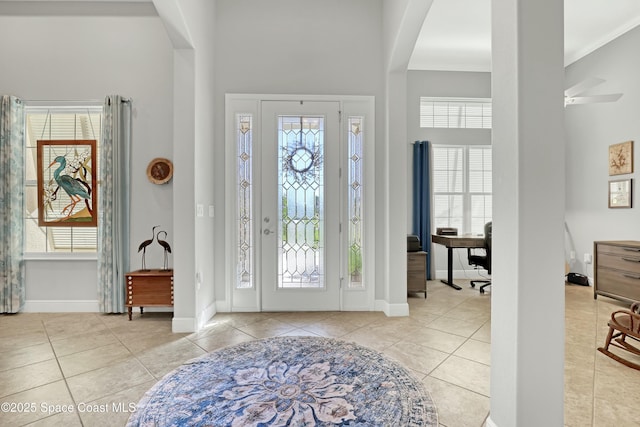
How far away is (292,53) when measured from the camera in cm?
335

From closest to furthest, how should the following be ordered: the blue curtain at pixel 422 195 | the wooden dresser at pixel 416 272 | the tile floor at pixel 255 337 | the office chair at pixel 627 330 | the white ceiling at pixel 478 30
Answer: the tile floor at pixel 255 337
the office chair at pixel 627 330
the white ceiling at pixel 478 30
the wooden dresser at pixel 416 272
the blue curtain at pixel 422 195

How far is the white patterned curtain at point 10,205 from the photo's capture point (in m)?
3.21

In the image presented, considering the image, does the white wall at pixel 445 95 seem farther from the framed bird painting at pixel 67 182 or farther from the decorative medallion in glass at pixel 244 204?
the framed bird painting at pixel 67 182

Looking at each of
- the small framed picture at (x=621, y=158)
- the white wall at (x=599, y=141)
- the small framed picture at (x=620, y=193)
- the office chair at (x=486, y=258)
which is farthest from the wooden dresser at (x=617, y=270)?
the office chair at (x=486, y=258)

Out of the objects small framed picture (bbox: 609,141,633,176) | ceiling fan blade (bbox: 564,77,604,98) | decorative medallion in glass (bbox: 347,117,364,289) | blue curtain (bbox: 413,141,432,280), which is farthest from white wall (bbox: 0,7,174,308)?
small framed picture (bbox: 609,141,633,176)

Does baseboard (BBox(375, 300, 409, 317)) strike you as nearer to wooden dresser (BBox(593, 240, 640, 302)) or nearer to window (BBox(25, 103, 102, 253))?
wooden dresser (BBox(593, 240, 640, 302))

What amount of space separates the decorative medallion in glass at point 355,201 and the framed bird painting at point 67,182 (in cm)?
294

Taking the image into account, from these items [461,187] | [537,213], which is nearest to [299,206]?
[537,213]

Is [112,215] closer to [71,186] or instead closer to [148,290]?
[71,186]

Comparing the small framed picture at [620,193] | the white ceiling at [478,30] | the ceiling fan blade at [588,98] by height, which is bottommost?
the small framed picture at [620,193]

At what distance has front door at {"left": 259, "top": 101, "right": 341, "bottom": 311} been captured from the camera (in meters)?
3.32

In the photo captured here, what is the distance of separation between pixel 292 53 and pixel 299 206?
1733 mm

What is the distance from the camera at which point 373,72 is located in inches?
133

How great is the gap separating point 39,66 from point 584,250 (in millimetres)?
7652
